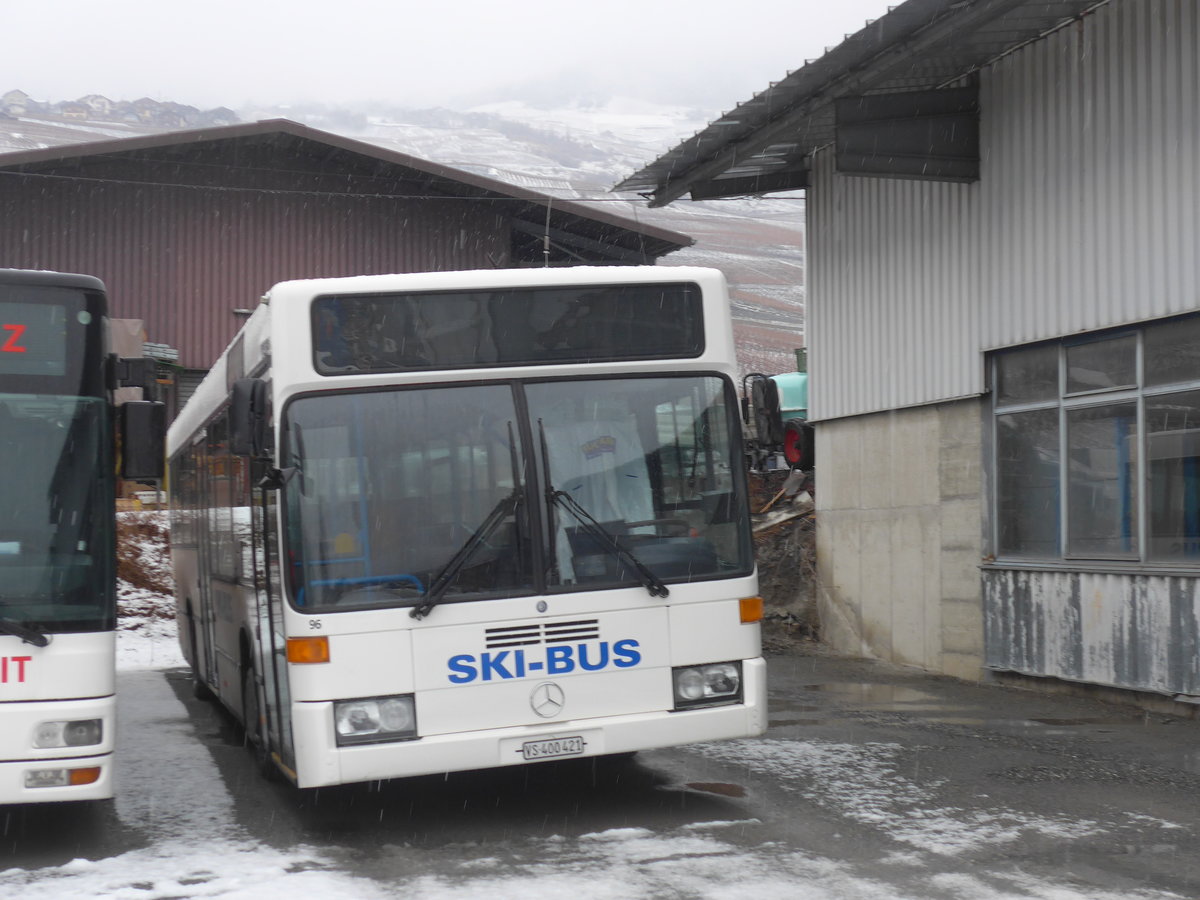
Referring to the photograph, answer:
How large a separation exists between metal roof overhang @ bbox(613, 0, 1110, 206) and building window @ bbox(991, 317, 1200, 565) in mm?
2252

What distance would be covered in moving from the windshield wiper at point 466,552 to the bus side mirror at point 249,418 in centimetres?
106

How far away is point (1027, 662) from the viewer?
43.4ft

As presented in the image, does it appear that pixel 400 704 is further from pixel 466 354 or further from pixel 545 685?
pixel 466 354

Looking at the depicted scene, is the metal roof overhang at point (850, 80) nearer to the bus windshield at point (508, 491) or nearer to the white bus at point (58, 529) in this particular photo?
the bus windshield at point (508, 491)

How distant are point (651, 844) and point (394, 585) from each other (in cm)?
174

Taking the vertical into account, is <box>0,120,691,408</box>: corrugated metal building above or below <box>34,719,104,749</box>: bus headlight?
above

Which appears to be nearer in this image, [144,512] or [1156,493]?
[1156,493]

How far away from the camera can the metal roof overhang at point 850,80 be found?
11.8 metres

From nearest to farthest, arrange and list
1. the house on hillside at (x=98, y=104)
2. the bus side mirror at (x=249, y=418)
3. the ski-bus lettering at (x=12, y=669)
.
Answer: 1. the ski-bus lettering at (x=12, y=669)
2. the bus side mirror at (x=249, y=418)
3. the house on hillside at (x=98, y=104)

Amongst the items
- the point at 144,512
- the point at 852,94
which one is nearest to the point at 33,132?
the point at 144,512

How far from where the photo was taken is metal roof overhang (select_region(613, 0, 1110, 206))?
38.7 ft

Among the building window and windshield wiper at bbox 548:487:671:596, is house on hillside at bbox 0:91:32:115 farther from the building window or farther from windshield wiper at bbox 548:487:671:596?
windshield wiper at bbox 548:487:671:596

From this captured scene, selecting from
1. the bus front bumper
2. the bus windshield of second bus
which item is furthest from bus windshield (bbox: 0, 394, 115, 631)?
the bus front bumper

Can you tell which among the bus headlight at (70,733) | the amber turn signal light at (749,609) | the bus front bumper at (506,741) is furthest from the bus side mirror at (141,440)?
the amber turn signal light at (749,609)
